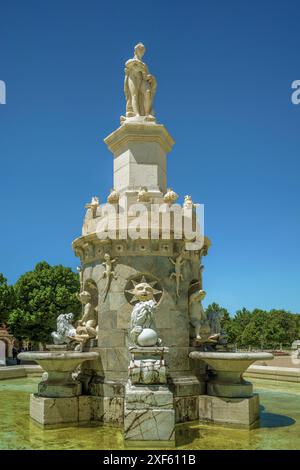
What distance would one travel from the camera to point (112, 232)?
1224 centimetres

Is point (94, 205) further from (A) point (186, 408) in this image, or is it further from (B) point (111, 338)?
(A) point (186, 408)

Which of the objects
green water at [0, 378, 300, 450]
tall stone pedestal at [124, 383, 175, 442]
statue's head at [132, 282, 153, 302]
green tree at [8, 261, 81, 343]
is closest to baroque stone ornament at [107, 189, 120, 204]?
statue's head at [132, 282, 153, 302]

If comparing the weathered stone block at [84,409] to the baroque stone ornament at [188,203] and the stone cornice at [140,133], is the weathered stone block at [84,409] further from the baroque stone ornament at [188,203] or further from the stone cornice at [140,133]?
the stone cornice at [140,133]

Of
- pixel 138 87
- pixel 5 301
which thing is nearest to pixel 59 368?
pixel 138 87

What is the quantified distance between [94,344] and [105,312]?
1004mm

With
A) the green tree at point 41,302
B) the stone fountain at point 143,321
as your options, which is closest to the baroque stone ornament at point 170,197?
the stone fountain at point 143,321

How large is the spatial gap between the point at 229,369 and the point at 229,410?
38.1 inches

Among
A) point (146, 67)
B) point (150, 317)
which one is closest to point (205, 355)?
point (150, 317)

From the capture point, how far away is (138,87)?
15023 millimetres

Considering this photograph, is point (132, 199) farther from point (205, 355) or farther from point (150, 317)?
point (205, 355)

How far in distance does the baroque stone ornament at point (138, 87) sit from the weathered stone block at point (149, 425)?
9.11 metres

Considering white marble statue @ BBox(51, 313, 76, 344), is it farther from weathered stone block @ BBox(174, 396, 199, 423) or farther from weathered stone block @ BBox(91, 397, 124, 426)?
weathered stone block @ BBox(174, 396, 199, 423)

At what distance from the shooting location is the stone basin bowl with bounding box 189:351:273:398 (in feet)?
36.8

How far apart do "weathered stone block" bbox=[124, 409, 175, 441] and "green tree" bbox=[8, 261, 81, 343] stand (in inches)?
1158
